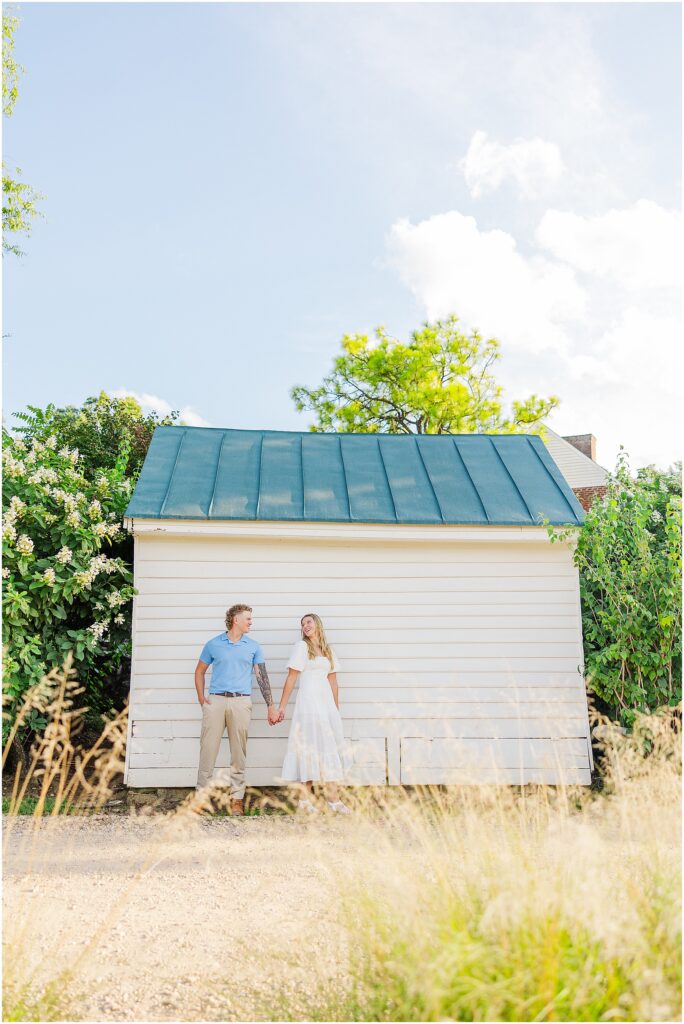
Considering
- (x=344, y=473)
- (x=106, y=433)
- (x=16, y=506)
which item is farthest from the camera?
(x=106, y=433)

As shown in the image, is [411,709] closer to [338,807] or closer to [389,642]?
[389,642]

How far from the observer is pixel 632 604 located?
7695 millimetres

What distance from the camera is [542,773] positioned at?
781 centimetres

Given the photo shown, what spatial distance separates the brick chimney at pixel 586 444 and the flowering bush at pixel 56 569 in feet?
86.6

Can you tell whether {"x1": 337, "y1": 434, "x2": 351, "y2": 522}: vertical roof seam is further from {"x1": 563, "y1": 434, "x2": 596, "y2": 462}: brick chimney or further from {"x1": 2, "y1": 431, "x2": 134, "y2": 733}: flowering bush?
{"x1": 563, "y1": 434, "x2": 596, "y2": 462}: brick chimney

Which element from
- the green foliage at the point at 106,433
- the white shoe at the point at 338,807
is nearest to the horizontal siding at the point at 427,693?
the white shoe at the point at 338,807

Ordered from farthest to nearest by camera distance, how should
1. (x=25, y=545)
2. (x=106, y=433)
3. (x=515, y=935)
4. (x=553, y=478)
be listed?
(x=106, y=433) → (x=553, y=478) → (x=25, y=545) → (x=515, y=935)

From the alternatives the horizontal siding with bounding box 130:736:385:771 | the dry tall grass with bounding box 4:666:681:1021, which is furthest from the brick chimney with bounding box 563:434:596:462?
the dry tall grass with bounding box 4:666:681:1021

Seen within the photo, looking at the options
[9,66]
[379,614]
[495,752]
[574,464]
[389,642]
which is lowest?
[495,752]

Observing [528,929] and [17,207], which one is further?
[17,207]

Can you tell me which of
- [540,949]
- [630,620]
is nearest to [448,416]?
[630,620]

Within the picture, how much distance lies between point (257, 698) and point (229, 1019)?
14.7ft

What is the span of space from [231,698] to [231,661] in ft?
1.19

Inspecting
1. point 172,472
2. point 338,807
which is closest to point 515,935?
point 338,807
